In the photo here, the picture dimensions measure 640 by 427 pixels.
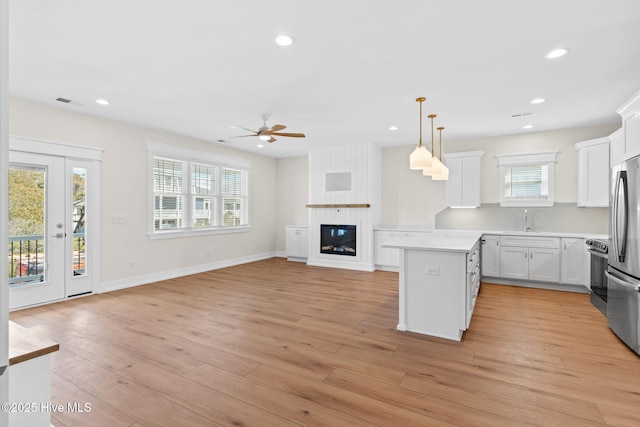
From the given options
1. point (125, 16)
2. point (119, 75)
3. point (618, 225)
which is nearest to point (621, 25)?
point (618, 225)

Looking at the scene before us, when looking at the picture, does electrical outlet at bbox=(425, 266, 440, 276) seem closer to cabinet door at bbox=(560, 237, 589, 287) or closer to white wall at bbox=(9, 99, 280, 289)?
cabinet door at bbox=(560, 237, 589, 287)

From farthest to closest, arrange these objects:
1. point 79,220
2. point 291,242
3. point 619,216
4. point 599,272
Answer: point 291,242
point 79,220
point 599,272
point 619,216

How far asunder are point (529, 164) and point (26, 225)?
7996mm

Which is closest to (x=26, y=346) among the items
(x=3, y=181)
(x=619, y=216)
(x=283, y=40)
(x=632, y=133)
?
(x=3, y=181)

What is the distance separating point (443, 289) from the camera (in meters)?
3.23

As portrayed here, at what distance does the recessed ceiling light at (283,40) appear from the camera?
2643mm

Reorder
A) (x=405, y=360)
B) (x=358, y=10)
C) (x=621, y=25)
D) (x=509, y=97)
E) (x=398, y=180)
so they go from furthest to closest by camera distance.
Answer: (x=398, y=180)
(x=509, y=97)
(x=405, y=360)
(x=621, y=25)
(x=358, y=10)

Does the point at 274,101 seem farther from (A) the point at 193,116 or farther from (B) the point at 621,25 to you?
(B) the point at 621,25

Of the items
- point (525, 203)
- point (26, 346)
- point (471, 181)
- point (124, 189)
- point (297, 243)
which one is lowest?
point (297, 243)

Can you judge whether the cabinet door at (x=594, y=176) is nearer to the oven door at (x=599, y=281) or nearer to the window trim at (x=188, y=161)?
the oven door at (x=599, y=281)

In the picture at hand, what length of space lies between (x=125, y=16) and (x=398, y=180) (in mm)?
5734

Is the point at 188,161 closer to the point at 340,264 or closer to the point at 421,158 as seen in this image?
the point at 340,264

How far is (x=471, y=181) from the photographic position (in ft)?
20.1

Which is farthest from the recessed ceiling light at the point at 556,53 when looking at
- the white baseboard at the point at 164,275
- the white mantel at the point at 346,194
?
the white baseboard at the point at 164,275
